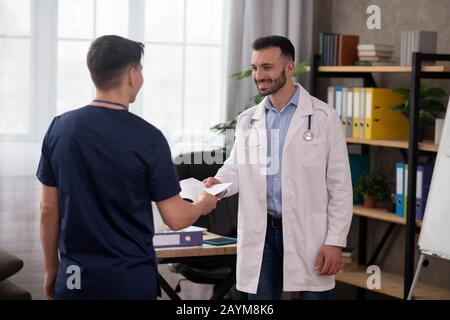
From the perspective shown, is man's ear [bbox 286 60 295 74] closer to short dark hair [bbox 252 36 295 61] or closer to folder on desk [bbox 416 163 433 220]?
short dark hair [bbox 252 36 295 61]

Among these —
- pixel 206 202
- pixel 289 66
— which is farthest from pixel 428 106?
pixel 206 202

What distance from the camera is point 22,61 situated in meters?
4.83

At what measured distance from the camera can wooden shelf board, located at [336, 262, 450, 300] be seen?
4.45m

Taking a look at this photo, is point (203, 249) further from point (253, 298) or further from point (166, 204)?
point (166, 204)

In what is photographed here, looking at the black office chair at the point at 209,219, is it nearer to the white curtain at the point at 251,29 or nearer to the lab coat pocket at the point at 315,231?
the white curtain at the point at 251,29

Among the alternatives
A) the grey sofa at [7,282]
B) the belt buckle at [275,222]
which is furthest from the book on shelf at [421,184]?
the grey sofa at [7,282]

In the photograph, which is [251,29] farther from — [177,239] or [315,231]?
[315,231]

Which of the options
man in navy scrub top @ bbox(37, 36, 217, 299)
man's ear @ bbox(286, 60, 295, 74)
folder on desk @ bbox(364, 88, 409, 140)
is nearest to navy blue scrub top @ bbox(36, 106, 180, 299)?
man in navy scrub top @ bbox(37, 36, 217, 299)

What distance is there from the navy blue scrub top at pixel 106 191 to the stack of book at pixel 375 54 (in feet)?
9.23

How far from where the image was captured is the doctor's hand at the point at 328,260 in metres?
3.14

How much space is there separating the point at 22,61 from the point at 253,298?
96.2 inches

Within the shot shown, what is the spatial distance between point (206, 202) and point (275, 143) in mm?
552

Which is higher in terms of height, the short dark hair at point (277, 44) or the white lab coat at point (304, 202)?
the short dark hair at point (277, 44)
